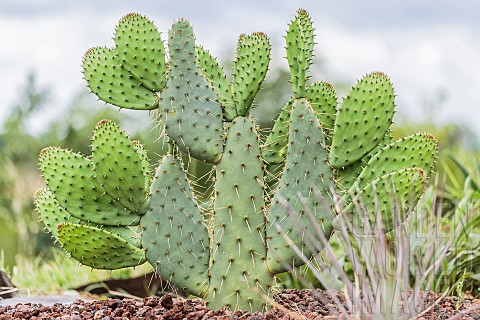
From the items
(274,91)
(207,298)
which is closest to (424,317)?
(207,298)

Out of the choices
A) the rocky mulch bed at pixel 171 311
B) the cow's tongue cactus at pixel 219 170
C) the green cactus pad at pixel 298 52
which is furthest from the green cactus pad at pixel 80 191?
the green cactus pad at pixel 298 52

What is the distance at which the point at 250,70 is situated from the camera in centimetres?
346

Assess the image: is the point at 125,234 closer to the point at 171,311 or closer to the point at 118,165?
the point at 118,165

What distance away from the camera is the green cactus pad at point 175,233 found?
3.52m

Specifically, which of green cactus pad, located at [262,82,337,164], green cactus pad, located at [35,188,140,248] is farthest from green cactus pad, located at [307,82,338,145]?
green cactus pad, located at [35,188,140,248]

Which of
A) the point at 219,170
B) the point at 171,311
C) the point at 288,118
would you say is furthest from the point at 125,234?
the point at 288,118

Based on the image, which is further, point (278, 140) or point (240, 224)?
point (278, 140)

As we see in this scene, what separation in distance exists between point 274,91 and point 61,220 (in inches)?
533

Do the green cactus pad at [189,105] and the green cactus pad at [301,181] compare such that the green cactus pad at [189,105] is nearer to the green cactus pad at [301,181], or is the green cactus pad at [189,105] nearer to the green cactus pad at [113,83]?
the green cactus pad at [113,83]

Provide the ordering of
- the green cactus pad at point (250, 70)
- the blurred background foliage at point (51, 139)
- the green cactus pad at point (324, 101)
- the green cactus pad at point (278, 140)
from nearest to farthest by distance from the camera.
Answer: the green cactus pad at point (250, 70) → the green cactus pad at point (278, 140) → the green cactus pad at point (324, 101) → the blurred background foliage at point (51, 139)

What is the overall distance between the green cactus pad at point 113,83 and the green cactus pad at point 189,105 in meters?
0.14

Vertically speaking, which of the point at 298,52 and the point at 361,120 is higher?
the point at 298,52

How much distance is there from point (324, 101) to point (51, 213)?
165 cm

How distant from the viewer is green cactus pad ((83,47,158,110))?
362 centimetres
